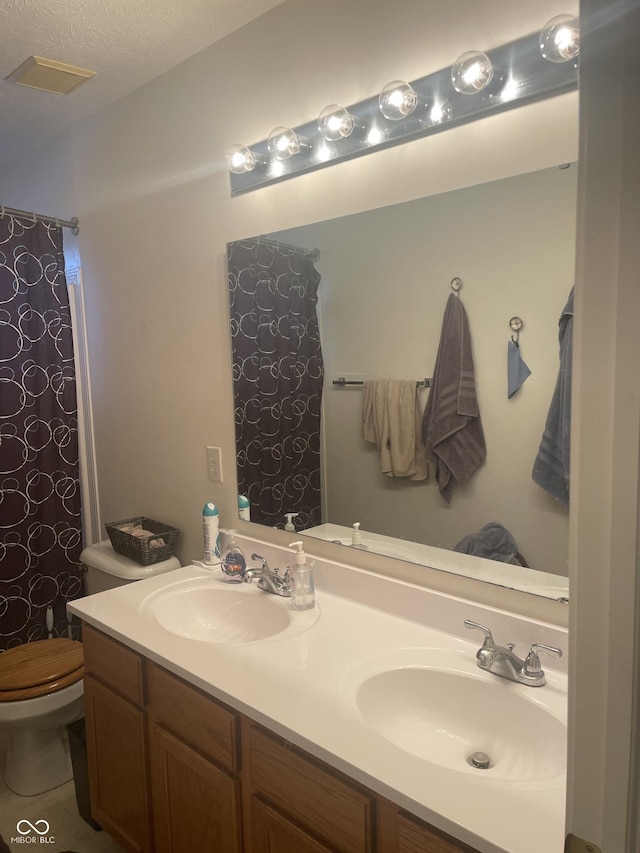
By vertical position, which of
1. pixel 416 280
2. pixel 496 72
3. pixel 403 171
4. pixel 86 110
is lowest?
pixel 416 280

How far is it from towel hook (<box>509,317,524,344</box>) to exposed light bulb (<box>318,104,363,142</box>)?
2.22ft

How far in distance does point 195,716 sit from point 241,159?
5.13 feet

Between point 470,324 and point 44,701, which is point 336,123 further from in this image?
point 44,701

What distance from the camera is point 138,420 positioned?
250cm

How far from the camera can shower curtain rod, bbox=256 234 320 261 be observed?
5.78 ft

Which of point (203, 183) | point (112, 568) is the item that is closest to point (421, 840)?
point (112, 568)

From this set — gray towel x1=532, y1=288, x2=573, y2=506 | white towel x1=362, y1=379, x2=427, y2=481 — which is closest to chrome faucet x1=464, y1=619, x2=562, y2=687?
gray towel x1=532, y1=288, x2=573, y2=506

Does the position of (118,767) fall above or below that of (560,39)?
below

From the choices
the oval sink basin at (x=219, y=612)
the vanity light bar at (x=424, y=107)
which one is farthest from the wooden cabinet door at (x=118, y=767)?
the vanity light bar at (x=424, y=107)

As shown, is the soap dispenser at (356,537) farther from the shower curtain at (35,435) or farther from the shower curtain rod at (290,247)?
the shower curtain at (35,435)

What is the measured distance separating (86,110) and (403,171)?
5.36 feet

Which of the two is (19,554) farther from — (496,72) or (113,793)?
(496,72)

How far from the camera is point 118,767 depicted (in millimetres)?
1683

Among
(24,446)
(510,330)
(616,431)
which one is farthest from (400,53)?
(24,446)
